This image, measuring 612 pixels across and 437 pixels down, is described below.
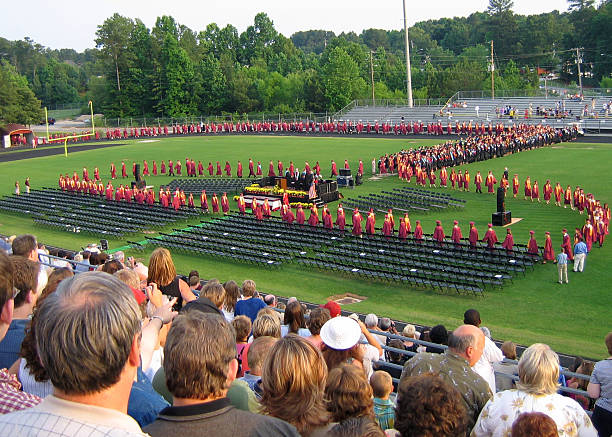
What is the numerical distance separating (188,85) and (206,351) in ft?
312

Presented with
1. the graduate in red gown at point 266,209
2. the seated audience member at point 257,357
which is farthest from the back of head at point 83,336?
the graduate in red gown at point 266,209

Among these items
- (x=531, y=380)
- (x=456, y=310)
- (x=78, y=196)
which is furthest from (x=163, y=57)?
(x=531, y=380)

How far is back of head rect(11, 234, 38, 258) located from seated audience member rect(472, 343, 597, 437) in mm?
5555

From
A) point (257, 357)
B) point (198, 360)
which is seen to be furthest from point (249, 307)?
point (198, 360)

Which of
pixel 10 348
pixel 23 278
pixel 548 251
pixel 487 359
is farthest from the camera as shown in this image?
pixel 548 251

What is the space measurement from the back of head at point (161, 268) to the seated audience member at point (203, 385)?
351 cm

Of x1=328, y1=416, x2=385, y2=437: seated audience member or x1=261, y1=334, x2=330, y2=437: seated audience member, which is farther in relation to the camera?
x1=261, y1=334, x2=330, y2=437: seated audience member

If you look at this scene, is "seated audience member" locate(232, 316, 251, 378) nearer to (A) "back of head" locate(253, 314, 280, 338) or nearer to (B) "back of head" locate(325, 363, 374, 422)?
(A) "back of head" locate(253, 314, 280, 338)

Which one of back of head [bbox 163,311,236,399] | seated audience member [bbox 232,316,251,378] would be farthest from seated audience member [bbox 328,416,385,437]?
seated audience member [bbox 232,316,251,378]

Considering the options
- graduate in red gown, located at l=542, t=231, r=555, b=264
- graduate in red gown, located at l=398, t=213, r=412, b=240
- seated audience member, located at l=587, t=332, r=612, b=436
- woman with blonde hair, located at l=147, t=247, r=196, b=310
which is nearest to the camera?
seated audience member, located at l=587, t=332, r=612, b=436

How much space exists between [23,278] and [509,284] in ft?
53.9

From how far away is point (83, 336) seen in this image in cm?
237

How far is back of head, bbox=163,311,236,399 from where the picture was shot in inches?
119

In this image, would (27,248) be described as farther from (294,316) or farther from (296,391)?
(296,391)
